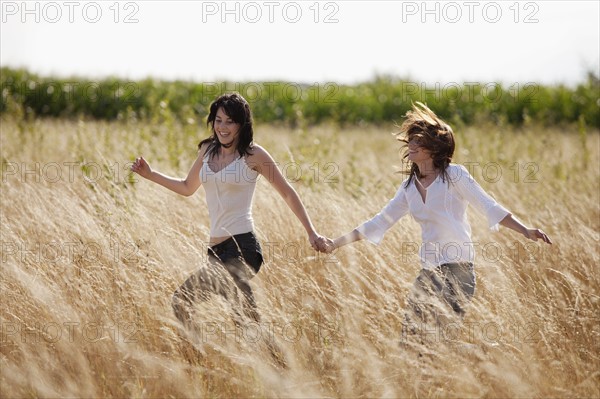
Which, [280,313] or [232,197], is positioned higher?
[232,197]

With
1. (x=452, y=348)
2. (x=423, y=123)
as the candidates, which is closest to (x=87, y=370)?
(x=452, y=348)

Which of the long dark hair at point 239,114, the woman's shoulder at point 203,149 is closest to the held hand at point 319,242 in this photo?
the long dark hair at point 239,114

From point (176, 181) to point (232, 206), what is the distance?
2.10 ft

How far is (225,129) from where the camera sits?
13.1 feet

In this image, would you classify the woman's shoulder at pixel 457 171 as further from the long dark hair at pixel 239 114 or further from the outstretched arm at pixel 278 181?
the long dark hair at pixel 239 114

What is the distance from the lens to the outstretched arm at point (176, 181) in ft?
13.9

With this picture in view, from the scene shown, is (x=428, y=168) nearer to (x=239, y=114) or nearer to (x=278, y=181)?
(x=278, y=181)

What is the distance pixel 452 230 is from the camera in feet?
12.1

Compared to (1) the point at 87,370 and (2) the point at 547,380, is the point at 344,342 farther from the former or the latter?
(1) the point at 87,370

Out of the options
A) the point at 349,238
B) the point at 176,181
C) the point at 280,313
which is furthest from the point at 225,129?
the point at 280,313

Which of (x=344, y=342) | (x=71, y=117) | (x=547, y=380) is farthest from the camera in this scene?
(x=71, y=117)

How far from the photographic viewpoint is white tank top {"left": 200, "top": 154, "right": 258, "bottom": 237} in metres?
3.92

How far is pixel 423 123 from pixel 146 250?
2.19m

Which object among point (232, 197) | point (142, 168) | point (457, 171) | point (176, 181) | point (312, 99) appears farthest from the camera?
point (312, 99)
